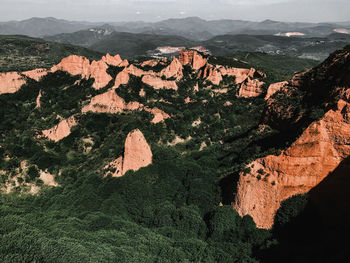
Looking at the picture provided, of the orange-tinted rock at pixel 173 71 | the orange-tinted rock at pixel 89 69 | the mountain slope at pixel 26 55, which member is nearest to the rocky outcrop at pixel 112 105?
the orange-tinted rock at pixel 89 69

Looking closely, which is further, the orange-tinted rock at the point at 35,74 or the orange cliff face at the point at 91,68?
the orange-tinted rock at the point at 35,74

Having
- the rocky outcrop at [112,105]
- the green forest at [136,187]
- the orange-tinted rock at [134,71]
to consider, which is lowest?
the green forest at [136,187]

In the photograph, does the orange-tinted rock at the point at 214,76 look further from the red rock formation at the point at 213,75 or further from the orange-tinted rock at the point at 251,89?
the orange-tinted rock at the point at 251,89

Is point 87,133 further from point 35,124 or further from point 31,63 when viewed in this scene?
point 31,63

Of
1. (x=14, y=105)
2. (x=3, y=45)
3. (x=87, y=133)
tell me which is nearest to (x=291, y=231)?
(x=87, y=133)

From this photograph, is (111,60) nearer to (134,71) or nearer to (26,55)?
(134,71)

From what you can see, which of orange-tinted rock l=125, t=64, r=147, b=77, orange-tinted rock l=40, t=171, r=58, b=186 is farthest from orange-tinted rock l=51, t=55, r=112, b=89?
orange-tinted rock l=40, t=171, r=58, b=186

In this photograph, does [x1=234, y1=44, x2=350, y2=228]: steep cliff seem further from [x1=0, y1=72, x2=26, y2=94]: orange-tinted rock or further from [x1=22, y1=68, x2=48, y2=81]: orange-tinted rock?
[x1=22, y1=68, x2=48, y2=81]: orange-tinted rock

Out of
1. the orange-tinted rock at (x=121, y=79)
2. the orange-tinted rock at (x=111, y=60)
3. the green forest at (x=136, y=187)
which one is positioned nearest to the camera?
the green forest at (x=136, y=187)
